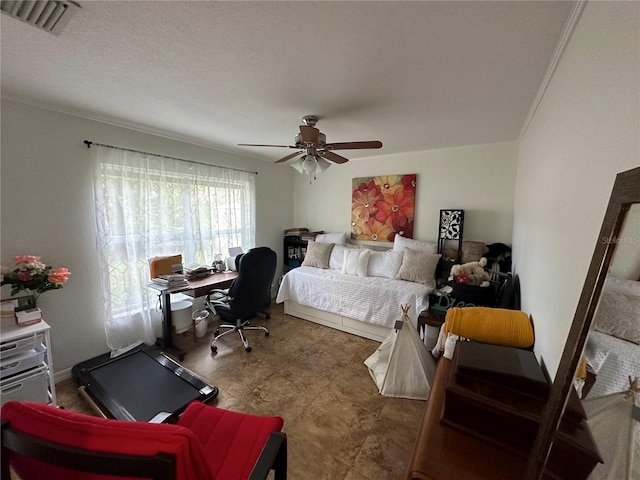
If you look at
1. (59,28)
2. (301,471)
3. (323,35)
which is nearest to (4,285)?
(59,28)

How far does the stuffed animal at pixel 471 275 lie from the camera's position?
2412mm

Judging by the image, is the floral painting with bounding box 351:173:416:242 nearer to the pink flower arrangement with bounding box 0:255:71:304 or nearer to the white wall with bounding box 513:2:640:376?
the white wall with bounding box 513:2:640:376

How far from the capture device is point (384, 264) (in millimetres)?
3326

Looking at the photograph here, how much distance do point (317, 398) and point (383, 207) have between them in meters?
2.69

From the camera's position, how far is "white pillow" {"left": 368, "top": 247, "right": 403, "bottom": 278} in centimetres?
326

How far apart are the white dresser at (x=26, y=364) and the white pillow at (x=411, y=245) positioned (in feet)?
11.7

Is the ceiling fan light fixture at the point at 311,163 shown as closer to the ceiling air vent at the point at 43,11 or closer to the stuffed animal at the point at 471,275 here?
the ceiling air vent at the point at 43,11

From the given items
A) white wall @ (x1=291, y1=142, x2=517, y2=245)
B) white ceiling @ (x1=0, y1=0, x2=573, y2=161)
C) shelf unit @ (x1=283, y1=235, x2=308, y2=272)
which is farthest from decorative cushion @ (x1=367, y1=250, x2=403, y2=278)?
white ceiling @ (x1=0, y1=0, x2=573, y2=161)

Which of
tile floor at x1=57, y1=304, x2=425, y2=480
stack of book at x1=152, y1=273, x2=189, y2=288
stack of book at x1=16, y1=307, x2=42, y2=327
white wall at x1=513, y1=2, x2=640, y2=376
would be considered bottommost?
tile floor at x1=57, y1=304, x2=425, y2=480

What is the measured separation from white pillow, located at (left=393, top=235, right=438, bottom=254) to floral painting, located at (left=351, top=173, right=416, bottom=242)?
143 mm

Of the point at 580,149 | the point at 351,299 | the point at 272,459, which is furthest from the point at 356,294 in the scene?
the point at 580,149

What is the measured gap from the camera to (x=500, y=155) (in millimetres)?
3021

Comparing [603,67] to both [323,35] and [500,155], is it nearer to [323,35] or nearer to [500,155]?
[323,35]

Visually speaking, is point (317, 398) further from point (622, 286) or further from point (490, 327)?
point (622, 286)
